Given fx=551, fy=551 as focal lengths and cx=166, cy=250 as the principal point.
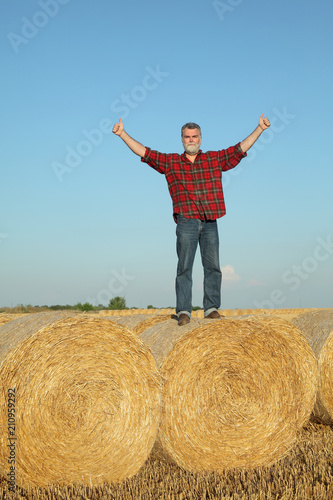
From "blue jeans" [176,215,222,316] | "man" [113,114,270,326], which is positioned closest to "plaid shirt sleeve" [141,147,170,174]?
"man" [113,114,270,326]

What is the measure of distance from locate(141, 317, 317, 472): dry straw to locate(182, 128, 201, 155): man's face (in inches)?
75.1

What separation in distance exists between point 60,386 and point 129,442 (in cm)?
84

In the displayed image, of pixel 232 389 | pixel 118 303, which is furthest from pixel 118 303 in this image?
pixel 232 389

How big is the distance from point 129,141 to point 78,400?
9.14 feet

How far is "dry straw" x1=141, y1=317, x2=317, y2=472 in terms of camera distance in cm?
527

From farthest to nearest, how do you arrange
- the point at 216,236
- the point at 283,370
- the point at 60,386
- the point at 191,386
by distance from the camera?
the point at 216,236
the point at 283,370
the point at 191,386
the point at 60,386

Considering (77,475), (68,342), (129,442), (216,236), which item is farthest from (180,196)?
(77,475)

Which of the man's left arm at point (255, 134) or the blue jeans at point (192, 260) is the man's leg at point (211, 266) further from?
the man's left arm at point (255, 134)

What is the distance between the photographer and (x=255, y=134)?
607 cm

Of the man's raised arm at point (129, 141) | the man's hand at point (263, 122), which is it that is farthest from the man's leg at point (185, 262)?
the man's hand at point (263, 122)

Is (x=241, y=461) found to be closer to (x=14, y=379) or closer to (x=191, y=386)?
(x=191, y=386)

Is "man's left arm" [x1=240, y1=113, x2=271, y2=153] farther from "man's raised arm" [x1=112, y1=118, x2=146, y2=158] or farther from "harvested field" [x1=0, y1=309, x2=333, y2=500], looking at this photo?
"harvested field" [x1=0, y1=309, x2=333, y2=500]

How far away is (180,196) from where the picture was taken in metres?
6.05

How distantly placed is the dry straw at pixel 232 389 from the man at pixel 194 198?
1.79 ft
